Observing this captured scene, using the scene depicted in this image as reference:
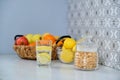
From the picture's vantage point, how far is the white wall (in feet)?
5.62

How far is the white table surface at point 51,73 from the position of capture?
1.04m

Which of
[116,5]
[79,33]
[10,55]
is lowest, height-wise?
[10,55]

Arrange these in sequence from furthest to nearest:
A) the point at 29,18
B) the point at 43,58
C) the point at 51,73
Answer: the point at 29,18, the point at 43,58, the point at 51,73

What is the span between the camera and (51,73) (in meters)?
1.13

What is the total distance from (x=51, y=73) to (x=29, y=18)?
71cm

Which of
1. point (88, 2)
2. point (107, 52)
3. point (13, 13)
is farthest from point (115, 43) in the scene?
point (13, 13)

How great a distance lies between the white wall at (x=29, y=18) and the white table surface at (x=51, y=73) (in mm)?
410

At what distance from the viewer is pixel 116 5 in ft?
4.04

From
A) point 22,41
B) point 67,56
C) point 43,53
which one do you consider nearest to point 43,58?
point 43,53

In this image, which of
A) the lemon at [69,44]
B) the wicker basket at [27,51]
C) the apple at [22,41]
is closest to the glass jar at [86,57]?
the lemon at [69,44]

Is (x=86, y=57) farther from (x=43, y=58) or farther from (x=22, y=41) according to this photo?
(x=22, y=41)

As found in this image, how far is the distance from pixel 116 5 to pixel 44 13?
0.67 metres

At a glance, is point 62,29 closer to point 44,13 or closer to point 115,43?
point 44,13

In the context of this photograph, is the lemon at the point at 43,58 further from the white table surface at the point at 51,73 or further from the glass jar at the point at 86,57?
the glass jar at the point at 86,57
